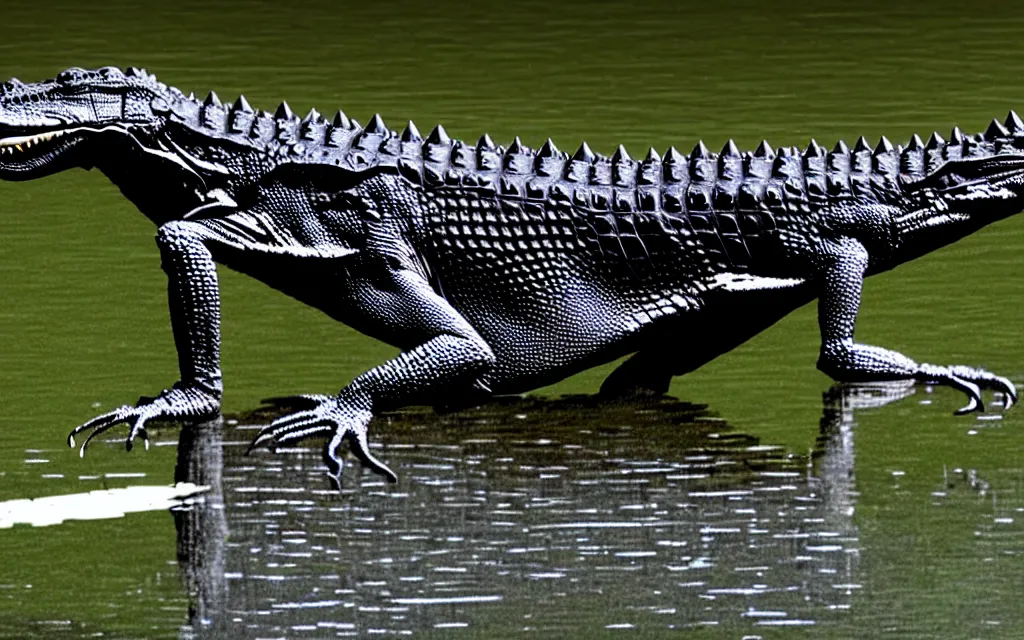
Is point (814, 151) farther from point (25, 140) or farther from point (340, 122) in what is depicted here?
point (25, 140)

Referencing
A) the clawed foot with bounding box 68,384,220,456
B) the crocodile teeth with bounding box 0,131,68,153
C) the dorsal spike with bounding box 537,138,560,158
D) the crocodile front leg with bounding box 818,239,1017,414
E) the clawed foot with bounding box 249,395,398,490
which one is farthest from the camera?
the dorsal spike with bounding box 537,138,560,158

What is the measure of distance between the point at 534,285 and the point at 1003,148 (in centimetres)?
157

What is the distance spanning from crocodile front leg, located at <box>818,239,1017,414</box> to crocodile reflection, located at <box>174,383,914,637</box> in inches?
5.5

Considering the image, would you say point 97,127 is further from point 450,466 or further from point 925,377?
point 925,377

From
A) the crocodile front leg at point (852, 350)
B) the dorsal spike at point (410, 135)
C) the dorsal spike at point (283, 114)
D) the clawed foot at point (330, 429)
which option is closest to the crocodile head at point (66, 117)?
the dorsal spike at point (283, 114)

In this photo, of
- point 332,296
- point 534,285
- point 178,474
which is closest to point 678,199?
point 534,285

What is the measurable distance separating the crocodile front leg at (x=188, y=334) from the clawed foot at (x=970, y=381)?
6.94 ft

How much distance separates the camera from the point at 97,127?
310 inches

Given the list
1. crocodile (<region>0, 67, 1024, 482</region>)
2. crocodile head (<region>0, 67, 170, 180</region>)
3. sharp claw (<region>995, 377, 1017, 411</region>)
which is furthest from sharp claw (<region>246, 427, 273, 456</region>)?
sharp claw (<region>995, 377, 1017, 411</region>)

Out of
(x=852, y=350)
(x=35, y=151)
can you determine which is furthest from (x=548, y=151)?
(x=35, y=151)

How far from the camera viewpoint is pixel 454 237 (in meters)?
7.90

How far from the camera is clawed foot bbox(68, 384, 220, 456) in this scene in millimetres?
7727

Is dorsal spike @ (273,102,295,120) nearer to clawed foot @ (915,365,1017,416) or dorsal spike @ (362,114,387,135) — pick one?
dorsal spike @ (362,114,387,135)

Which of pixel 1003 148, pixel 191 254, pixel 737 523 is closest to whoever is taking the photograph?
pixel 737 523
